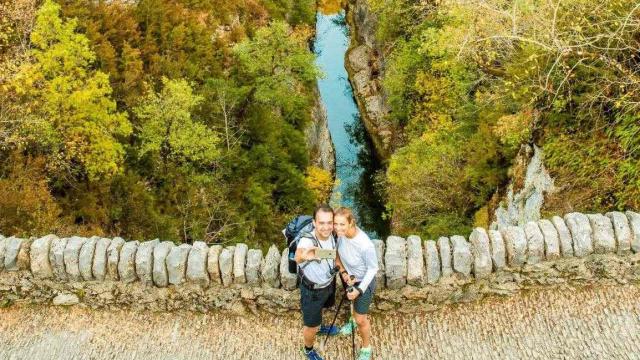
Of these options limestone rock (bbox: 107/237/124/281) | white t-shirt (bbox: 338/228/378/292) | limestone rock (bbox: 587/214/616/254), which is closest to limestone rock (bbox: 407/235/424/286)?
white t-shirt (bbox: 338/228/378/292)

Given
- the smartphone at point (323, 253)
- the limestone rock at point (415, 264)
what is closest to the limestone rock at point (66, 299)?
the smartphone at point (323, 253)

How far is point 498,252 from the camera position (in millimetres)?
8453

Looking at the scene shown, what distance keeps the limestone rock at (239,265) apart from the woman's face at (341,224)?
2056 millimetres

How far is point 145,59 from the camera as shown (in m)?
29.7

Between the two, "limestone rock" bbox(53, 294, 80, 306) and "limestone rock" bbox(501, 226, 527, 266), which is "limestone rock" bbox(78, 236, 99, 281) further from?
"limestone rock" bbox(501, 226, 527, 266)

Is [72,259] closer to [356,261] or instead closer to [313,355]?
[313,355]

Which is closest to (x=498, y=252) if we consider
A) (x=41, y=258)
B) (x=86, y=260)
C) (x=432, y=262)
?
(x=432, y=262)

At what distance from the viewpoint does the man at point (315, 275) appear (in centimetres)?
718

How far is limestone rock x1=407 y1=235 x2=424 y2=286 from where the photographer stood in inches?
329

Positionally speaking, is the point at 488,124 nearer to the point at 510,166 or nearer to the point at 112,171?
the point at 510,166

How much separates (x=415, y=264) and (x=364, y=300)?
1.06 m

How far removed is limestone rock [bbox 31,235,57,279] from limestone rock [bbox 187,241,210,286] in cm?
231

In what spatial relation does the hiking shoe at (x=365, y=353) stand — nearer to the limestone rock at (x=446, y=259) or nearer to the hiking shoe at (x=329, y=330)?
the hiking shoe at (x=329, y=330)

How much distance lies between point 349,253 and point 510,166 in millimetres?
10537
